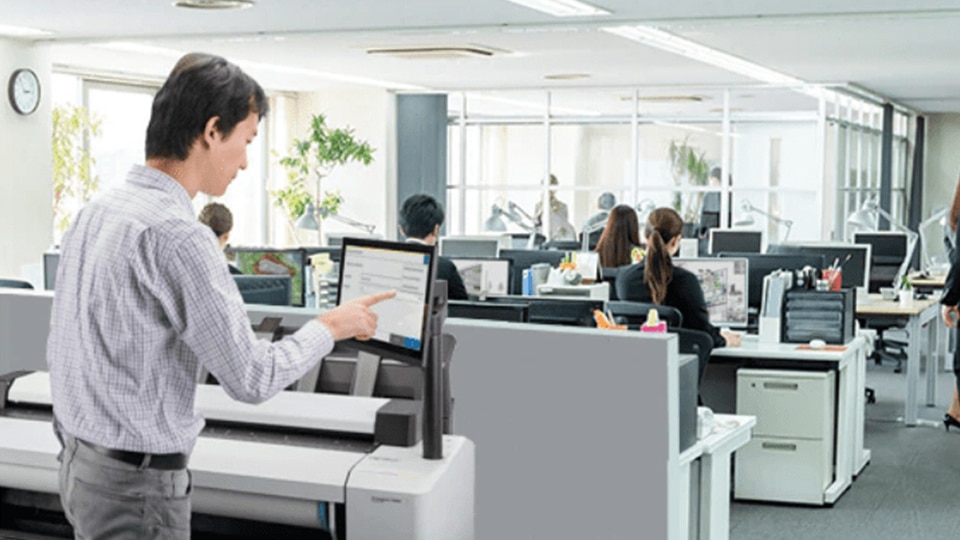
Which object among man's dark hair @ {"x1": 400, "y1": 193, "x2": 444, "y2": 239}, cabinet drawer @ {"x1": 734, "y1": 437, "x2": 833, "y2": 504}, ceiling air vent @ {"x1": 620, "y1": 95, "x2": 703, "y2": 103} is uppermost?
ceiling air vent @ {"x1": 620, "y1": 95, "x2": 703, "y2": 103}

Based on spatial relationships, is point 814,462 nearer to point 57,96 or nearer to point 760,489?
point 760,489

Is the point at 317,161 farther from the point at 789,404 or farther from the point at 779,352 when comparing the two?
the point at 789,404

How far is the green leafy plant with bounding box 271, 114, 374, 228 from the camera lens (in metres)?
13.0

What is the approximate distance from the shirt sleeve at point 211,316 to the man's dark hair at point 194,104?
17 cm

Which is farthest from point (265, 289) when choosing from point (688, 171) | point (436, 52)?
point (688, 171)

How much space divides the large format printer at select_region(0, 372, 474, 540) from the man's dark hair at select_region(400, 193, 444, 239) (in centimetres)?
308

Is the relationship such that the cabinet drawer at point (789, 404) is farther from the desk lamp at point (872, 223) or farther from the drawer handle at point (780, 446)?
the desk lamp at point (872, 223)

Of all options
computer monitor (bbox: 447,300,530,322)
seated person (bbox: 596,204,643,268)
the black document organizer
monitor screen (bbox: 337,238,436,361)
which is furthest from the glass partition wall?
monitor screen (bbox: 337,238,436,361)

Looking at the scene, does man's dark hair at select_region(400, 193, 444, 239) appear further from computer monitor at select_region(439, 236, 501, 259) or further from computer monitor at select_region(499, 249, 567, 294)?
computer monitor at select_region(439, 236, 501, 259)

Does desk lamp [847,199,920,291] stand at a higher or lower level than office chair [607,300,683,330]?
higher

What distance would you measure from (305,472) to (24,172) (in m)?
7.25

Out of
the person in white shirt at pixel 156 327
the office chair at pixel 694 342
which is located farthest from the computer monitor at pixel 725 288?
the person in white shirt at pixel 156 327

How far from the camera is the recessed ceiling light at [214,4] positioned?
282 inches

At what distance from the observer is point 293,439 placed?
269cm
